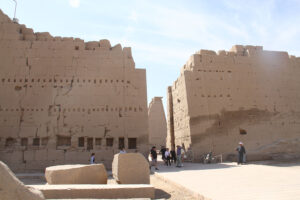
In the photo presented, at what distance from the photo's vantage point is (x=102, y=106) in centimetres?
1061

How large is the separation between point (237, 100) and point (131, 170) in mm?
8190

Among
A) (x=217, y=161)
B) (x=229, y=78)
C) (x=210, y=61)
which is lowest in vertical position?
(x=217, y=161)

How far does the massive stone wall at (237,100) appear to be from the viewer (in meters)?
11.5

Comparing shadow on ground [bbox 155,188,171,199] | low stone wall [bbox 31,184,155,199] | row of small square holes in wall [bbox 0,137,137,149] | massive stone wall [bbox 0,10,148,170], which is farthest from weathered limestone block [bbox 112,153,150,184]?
row of small square holes in wall [bbox 0,137,137,149]

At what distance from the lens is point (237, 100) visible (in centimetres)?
1215

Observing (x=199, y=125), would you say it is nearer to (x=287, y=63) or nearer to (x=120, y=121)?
(x=120, y=121)

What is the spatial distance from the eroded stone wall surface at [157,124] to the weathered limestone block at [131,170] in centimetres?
1584

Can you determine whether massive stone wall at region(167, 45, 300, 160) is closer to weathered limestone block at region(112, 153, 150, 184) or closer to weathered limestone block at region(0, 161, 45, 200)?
weathered limestone block at region(112, 153, 150, 184)

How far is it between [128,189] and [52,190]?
1.39m

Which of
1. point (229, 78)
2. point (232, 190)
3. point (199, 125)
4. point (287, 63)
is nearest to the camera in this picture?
point (232, 190)

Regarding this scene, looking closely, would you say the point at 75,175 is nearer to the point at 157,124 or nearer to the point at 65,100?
the point at 65,100

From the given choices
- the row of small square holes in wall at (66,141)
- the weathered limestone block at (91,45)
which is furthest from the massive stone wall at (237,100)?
the weathered limestone block at (91,45)

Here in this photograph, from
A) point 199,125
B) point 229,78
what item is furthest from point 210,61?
point 199,125

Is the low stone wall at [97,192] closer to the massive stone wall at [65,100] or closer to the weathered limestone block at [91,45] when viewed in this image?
the massive stone wall at [65,100]
